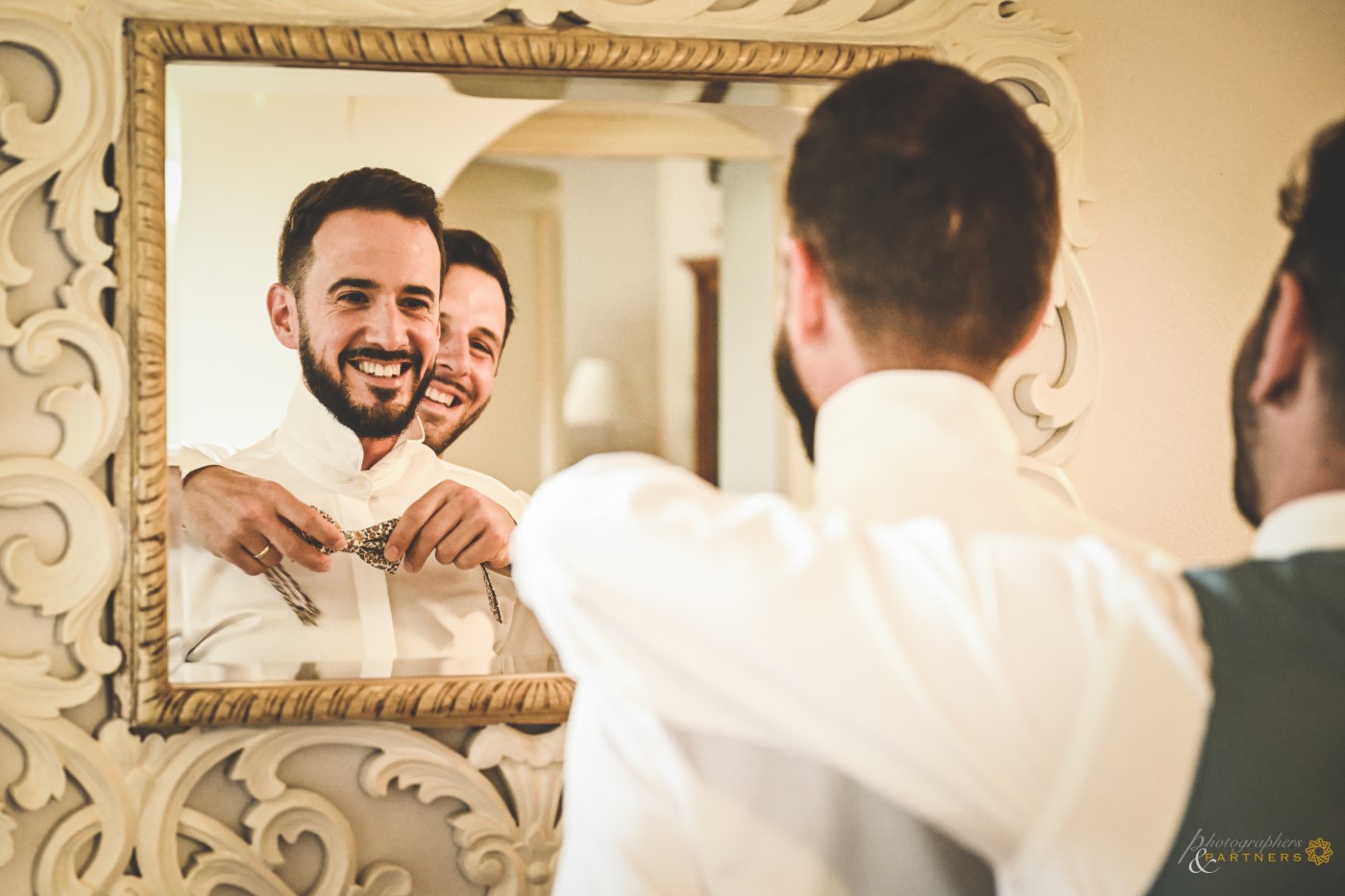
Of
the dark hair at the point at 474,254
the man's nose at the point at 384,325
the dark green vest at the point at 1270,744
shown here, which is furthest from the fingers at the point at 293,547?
the dark green vest at the point at 1270,744

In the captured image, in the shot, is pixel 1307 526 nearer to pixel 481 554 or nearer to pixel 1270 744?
pixel 1270 744

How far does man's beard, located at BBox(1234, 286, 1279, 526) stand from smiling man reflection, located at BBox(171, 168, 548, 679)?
2.57 feet

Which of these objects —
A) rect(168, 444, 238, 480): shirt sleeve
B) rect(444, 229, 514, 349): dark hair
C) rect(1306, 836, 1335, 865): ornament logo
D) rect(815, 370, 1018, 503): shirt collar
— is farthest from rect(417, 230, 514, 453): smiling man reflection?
rect(1306, 836, 1335, 865): ornament logo

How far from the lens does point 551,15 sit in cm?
114

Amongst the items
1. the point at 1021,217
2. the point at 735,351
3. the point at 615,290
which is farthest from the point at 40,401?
the point at 1021,217

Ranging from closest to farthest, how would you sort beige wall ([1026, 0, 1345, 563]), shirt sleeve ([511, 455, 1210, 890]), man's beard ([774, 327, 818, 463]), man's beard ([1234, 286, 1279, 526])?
shirt sleeve ([511, 455, 1210, 890]) < man's beard ([1234, 286, 1279, 526]) < man's beard ([774, 327, 818, 463]) < beige wall ([1026, 0, 1345, 563])

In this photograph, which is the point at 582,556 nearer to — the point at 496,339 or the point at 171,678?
the point at 496,339

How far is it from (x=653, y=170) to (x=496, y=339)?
26 centimetres

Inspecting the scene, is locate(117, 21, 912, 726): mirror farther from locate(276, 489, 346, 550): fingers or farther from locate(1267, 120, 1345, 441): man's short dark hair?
locate(1267, 120, 1345, 441): man's short dark hair

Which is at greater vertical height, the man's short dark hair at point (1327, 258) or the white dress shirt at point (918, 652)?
the man's short dark hair at point (1327, 258)

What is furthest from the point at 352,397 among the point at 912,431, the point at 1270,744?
the point at 1270,744

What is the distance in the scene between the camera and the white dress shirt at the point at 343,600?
111 centimetres

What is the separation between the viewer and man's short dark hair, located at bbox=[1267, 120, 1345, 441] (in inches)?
21.8

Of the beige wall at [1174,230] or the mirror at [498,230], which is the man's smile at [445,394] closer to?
the mirror at [498,230]
